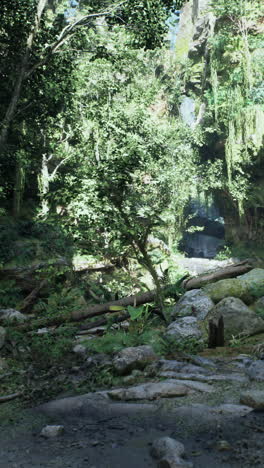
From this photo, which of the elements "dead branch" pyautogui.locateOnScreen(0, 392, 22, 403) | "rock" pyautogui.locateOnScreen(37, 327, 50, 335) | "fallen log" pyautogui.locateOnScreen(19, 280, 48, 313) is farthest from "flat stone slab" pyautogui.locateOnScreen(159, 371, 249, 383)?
"fallen log" pyautogui.locateOnScreen(19, 280, 48, 313)

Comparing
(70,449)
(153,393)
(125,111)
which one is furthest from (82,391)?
(125,111)

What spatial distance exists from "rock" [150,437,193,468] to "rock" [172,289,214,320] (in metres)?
4.78

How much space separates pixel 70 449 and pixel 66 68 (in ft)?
32.3

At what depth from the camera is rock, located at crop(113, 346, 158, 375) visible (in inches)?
180

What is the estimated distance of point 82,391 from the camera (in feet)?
13.9

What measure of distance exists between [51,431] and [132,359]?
5.69 feet

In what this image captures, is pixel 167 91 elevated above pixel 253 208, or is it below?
above

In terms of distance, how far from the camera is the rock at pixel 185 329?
20.1ft

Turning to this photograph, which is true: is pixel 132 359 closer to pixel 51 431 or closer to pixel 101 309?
pixel 51 431

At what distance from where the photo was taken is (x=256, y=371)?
13.7 feet

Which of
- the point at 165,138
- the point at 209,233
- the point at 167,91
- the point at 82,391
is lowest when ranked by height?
the point at 82,391

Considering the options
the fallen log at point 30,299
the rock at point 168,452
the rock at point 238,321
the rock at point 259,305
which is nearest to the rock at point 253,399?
the rock at point 168,452

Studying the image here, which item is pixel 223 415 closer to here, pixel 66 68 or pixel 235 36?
pixel 66 68

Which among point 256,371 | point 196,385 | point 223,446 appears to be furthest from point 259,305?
point 223,446
